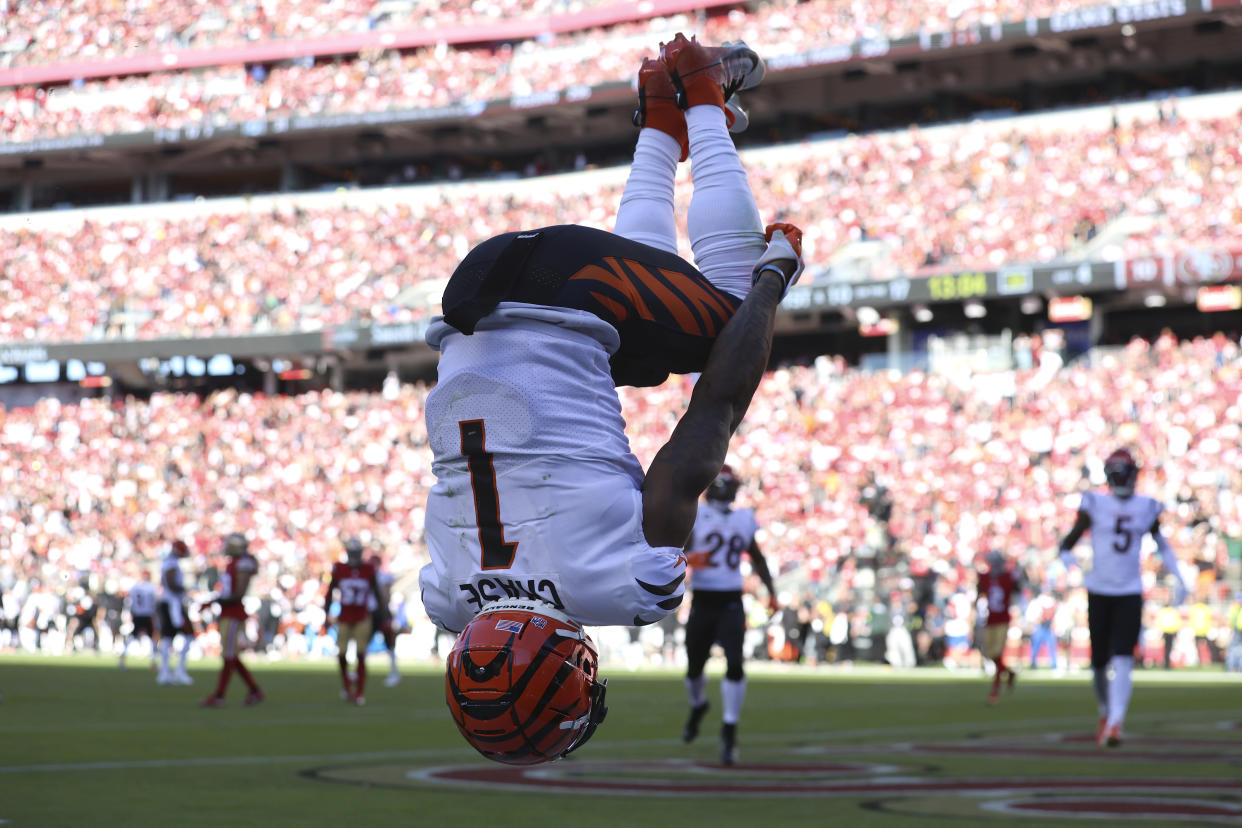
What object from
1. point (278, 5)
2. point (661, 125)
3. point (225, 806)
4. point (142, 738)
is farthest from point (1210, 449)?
point (278, 5)

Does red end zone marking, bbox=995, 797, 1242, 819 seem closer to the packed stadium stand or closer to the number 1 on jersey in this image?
the number 1 on jersey

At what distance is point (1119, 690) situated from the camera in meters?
13.4

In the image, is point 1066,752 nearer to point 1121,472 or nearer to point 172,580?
point 1121,472

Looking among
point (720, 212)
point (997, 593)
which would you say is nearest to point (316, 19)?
point (997, 593)

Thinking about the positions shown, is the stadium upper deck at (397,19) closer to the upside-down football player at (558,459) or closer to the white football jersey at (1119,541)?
the white football jersey at (1119,541)

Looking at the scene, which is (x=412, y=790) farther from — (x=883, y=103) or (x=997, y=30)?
(x=883, y=103)

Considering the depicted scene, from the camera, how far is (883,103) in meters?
44.8

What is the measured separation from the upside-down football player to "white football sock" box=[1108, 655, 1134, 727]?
33.9 ft

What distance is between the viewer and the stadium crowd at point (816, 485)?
3066 centimetres

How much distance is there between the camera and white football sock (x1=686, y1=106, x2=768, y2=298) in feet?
14.4

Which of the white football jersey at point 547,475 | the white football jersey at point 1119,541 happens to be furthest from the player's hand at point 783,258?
the white football jersey at point 1119,541

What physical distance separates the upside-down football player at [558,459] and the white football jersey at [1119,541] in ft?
35.1

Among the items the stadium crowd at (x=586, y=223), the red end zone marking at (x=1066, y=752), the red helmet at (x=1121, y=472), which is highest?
the stadium crowd at (x=586, y=223)

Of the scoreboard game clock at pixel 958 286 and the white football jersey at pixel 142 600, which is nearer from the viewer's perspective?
the white football jersey at pixel 142 600
